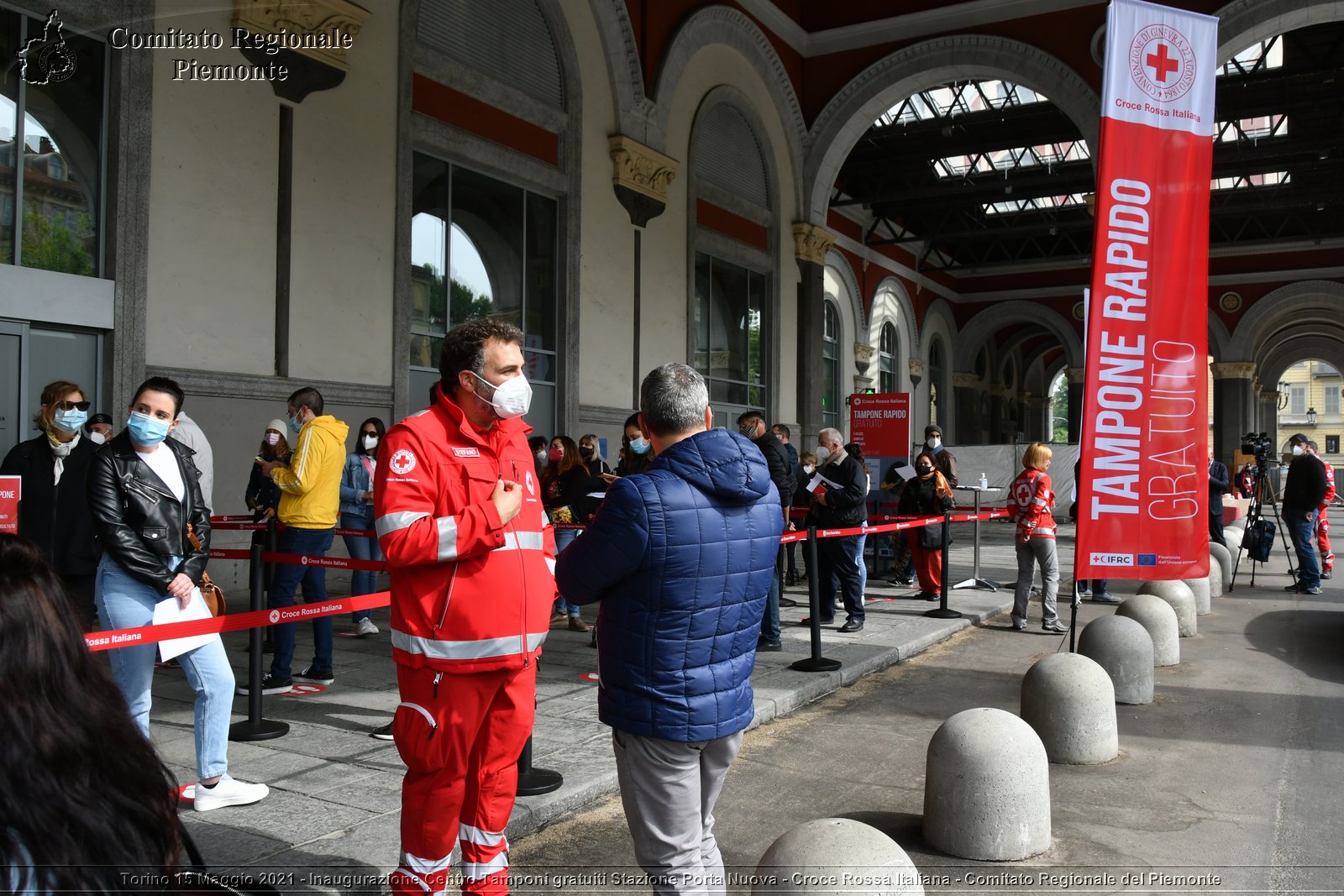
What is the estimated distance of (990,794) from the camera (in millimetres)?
3967

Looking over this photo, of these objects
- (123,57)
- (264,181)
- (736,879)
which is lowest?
(736,879)

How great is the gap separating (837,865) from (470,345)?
1928 mm

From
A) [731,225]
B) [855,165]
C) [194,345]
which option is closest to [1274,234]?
[855,165]

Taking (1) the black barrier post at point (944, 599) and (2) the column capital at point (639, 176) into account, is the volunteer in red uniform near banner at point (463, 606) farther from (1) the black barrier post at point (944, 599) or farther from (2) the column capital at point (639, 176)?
(2) the column capital at point (639, 176)

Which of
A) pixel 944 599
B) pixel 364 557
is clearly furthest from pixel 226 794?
pixel 944 599

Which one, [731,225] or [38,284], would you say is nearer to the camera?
[38,284]

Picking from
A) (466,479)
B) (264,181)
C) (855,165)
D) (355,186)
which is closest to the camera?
(466,479)

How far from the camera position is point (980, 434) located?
4022cm

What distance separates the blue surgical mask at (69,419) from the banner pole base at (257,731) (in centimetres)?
203

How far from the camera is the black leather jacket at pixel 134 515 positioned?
3793 millimetres

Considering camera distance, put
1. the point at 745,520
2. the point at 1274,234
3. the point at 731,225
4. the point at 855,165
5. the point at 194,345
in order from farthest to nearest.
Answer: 1. the point at 1274,234
2. the point at 855,165
3. the point at 731,225
4. the point at 194,345
5. the point at 745,520

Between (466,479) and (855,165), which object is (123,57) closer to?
(466,479)

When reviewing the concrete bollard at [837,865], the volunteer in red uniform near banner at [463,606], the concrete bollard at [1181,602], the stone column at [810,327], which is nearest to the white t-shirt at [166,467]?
the volunteer in red uniform near banner at [463,606]

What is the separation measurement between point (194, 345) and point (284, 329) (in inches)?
41.9
